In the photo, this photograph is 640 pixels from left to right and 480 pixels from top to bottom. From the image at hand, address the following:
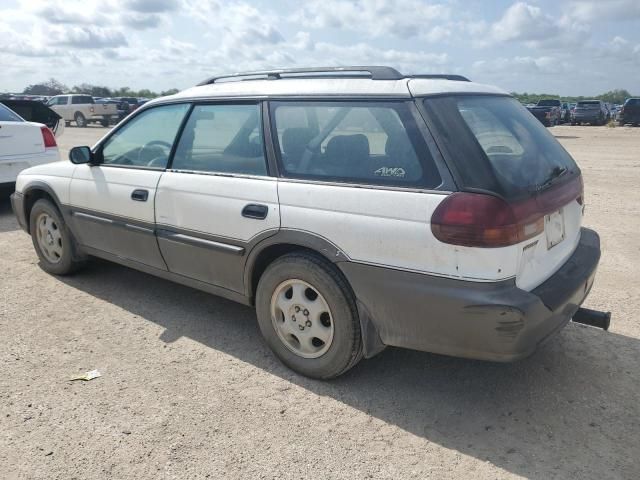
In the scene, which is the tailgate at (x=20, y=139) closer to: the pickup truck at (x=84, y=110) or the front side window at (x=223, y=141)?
the front side window at (x=223, y=141)

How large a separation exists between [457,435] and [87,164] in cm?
363

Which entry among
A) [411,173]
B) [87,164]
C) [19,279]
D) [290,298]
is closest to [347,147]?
[411,173]

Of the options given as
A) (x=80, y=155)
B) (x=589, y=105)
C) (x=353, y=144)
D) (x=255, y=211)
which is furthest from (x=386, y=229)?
(x=589, y=105)

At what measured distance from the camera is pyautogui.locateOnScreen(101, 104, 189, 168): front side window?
13.1 feet

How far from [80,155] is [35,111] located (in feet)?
21.5

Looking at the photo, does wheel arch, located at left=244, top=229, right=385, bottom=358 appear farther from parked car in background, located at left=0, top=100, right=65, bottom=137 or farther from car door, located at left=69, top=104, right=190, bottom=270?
parked car in background, located at left=0, top=100, right=65, bottom=137

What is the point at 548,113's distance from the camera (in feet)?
92.4

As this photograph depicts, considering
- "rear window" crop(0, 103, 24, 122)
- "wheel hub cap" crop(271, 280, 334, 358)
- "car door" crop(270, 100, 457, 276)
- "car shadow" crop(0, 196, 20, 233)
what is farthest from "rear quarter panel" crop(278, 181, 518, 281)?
"rear window" crop(0, 103, 24, 122)

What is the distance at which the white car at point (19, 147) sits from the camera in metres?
7.28

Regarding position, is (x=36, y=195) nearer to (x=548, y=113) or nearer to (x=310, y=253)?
(x=310, y=253)

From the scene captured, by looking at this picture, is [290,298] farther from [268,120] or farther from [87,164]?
[87,164]

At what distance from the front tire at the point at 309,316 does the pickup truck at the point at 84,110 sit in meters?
30.7

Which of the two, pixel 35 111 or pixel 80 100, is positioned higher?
pixel 80 100

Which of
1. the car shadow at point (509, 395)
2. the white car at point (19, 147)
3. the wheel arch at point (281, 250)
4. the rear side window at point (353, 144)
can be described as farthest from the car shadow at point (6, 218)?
the rear side window at point (353, 144)
